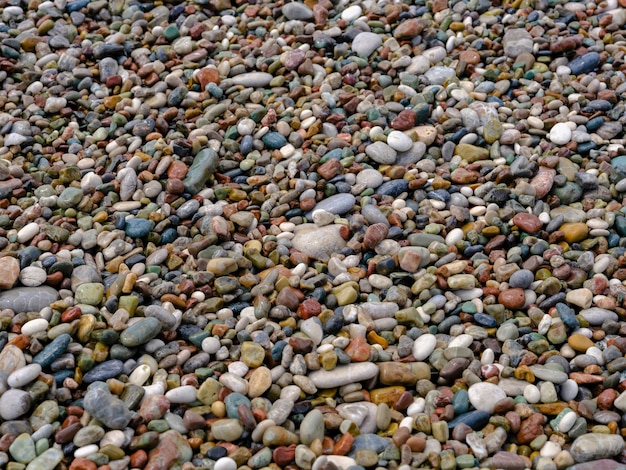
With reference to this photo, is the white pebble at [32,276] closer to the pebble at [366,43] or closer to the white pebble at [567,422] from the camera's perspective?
the white pebble at [567,422]

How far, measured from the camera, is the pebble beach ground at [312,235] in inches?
96.7

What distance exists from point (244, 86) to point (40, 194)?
1295mm

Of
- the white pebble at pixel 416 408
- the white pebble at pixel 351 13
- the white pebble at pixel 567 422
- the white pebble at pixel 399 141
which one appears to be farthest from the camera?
the white pebble at pixel 351 13

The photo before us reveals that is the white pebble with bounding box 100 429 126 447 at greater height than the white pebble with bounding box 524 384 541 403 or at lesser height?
greater

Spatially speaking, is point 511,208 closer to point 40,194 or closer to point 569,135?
point 569,135

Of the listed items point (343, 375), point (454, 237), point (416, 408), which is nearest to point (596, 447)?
point (416, 408)

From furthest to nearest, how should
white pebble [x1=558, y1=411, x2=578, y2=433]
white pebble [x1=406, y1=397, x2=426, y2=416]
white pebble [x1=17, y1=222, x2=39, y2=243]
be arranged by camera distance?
white pebble [x1=17, y1=222, x2=39, y2=243]
white pebble [x1=406, y1=397, x2=426, y2=416]
white pebble [x1=558, y1=411, x2=578, y2=433]

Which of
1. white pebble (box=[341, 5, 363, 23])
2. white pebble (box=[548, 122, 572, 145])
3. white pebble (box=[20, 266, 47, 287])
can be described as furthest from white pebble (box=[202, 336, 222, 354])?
white pebble (box=[341, 5, 363, 23])

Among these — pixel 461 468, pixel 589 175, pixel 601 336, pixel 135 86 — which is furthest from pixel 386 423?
pixel 135 86

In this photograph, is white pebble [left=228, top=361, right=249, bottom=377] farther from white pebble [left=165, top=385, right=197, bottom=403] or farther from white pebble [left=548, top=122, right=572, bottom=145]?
white pebble [left=548, top=122, right=572, bottom=145]

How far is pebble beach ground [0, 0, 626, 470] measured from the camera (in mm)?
2455

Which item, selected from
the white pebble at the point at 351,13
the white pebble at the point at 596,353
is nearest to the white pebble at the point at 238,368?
the white pebble at the point at 596,353

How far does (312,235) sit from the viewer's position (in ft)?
10.5

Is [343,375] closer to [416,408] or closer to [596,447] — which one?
[416,408]
